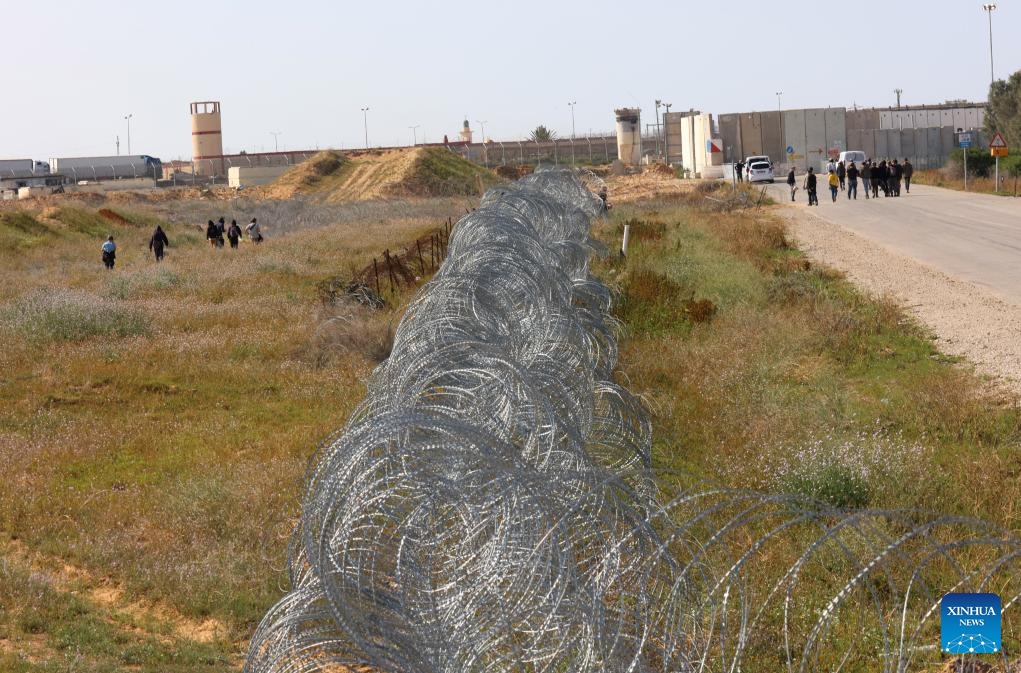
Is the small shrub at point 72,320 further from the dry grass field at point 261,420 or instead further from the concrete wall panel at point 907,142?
the concrete wall panel at point 907,142

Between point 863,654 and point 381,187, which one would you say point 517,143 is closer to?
point 381,187

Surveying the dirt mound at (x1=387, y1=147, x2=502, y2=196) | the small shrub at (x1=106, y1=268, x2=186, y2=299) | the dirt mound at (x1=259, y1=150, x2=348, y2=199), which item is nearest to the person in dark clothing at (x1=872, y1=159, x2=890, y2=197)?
the small shrub at (x1=106, y1=268, x2=186, y2=299)

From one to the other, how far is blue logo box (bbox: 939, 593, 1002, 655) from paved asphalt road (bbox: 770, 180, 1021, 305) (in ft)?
44.6

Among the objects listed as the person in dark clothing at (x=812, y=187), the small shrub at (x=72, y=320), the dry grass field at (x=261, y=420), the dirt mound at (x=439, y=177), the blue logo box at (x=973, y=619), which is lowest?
the dry grass field at (x=261, y=420)

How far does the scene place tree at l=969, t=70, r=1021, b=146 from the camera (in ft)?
205

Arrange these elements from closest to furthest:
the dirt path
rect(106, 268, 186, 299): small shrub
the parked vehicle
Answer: the dirt path
rect(106, 268, 186, 299): small shrub
the parked vehicle

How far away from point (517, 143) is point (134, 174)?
37.5m

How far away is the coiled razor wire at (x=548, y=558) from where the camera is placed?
455cm

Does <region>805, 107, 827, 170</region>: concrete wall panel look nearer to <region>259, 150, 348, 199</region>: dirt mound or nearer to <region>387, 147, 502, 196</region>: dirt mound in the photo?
<region>387, 147, 502, 196</region>: dirt mound

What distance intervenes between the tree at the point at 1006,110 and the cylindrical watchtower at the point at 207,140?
7011 centimetres

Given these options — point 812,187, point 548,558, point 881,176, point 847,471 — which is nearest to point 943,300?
point 847,471

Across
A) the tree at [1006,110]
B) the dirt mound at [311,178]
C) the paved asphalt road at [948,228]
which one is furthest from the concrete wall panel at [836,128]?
the dirt mound at [311,178]

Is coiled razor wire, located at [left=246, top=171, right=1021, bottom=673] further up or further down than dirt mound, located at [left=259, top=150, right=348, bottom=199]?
further down

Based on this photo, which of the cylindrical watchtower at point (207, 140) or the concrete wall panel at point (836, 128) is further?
the cylindrical watchtower at point (207, 140)
